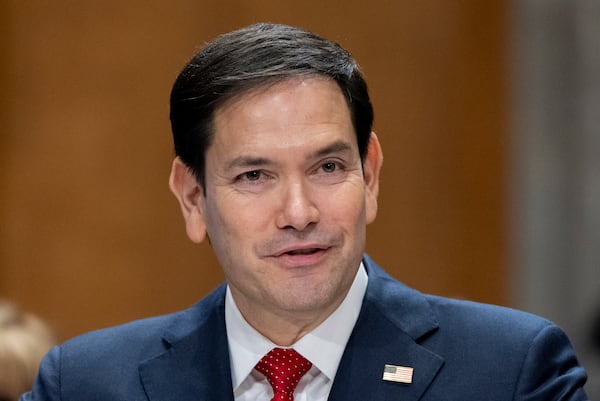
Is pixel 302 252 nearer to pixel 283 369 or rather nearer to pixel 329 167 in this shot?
pixel 329 167

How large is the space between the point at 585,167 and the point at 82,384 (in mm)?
3526

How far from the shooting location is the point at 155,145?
5.55m

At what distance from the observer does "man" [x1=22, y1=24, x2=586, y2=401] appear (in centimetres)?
279

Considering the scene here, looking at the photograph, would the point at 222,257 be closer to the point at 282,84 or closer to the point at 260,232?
the point at 260,232

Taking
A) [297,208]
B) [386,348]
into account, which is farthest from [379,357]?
[297,208]

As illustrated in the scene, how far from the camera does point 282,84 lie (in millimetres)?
2828

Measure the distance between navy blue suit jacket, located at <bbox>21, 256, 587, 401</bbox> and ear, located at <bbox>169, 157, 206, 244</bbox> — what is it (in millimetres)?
211

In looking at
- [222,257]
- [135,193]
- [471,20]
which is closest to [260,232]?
[222,257]

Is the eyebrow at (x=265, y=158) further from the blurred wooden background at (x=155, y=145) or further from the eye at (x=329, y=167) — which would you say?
the blurred wooden background at (x=155, y=145)

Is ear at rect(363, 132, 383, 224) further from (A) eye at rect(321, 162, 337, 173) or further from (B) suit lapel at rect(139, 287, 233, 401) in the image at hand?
(B) suit lapel at rect(139, 287, 233, 401)

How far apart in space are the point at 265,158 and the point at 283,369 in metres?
0.50

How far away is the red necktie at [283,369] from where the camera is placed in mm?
2881

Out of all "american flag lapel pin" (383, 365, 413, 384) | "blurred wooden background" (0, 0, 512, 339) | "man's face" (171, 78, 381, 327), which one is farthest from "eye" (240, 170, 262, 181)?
"blurred wooden background" (0, 0, 512, 339)

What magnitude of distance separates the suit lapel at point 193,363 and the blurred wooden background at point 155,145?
2402 millimetres
